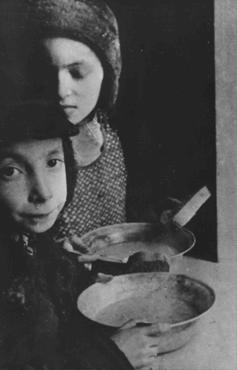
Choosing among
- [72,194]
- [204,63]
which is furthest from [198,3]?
[72,194]

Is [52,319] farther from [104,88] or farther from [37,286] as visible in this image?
[104,88]

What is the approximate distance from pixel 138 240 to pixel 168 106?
42 centimetres

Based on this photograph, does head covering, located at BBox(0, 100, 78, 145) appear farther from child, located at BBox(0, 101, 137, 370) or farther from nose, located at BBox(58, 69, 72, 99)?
nose, located at BBox(58, 69, 72, 99)

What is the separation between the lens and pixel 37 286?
1036 millimetres

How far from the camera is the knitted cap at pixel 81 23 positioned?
1.10m

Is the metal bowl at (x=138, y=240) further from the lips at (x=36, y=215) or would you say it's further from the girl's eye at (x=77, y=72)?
the girl's eye at (x=77, y=72)

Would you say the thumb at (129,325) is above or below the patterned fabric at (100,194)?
below

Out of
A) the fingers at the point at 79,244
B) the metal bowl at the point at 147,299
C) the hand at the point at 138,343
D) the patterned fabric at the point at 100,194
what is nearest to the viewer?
the hand at the point at 138,343

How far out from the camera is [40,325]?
98 cm

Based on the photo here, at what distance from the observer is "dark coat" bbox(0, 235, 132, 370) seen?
928mm

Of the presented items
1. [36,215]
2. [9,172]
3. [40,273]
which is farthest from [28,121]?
[40,273]

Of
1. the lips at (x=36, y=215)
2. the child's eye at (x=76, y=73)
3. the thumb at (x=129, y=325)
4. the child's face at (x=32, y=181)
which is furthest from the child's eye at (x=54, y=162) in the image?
the thumb at (x=129, y=325)

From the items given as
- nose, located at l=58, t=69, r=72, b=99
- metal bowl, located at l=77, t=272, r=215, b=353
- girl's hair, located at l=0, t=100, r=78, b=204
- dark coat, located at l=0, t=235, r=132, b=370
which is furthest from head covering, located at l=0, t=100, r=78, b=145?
metal bowl, located at l=77, t=272, r=215, b=353

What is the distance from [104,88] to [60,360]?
683mm
